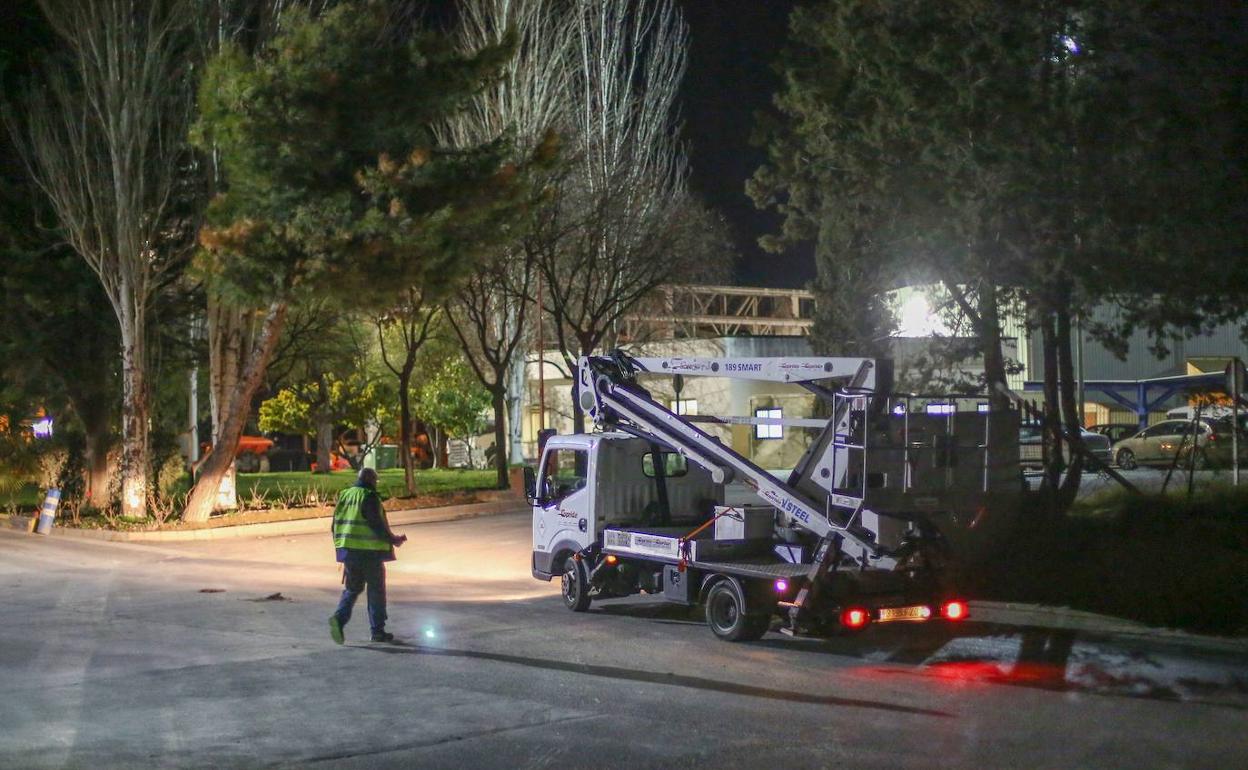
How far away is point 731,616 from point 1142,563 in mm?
5075

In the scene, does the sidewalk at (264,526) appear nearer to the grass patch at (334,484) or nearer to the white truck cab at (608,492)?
the grass patch at (334,484)

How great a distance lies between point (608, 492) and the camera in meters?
14.7

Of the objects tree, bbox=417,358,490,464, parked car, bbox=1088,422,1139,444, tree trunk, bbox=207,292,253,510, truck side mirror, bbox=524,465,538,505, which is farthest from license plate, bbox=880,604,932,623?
tree, bbox=417,358,490,464

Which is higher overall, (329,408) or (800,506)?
(329,408)

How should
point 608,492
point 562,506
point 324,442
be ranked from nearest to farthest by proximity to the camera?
1. point 608,492
2. point 562,506
3. point 324,442

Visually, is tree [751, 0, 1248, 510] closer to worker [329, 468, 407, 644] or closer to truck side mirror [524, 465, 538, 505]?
truck side mirror [524, 465, 538, 505]

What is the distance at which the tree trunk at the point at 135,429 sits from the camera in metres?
27.9

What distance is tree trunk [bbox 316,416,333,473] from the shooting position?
160 ft

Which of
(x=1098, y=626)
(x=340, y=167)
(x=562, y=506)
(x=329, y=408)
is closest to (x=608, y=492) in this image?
(x=562, y=506)

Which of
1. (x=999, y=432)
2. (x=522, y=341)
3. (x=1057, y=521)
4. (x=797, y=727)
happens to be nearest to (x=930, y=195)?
(x=1057, y=521)

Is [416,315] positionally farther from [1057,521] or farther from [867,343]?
[1057,521]

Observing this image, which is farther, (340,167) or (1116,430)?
(1116,430)

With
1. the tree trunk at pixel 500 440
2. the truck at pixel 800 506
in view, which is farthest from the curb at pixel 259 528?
the truck at pixel 800 506

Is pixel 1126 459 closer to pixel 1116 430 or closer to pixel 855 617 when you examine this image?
pixel 1116 430
